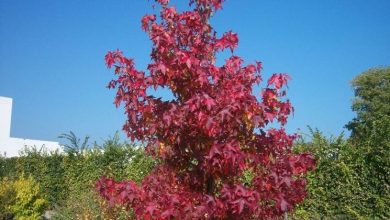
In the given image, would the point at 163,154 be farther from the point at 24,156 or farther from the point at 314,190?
the point at 24,156

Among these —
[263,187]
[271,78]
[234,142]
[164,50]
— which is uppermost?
[164,50]

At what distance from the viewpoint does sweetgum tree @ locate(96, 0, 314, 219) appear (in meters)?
4.12

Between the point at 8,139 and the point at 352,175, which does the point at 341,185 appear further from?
the point at 8,139

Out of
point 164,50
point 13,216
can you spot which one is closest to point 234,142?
point 164,50

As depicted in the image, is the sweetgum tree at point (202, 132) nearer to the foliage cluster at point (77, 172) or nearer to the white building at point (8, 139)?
the foliage cluster at point (77, 172)

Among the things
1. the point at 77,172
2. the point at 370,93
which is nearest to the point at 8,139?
the point at 77,172

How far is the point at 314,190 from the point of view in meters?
10.1

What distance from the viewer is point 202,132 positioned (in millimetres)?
4316

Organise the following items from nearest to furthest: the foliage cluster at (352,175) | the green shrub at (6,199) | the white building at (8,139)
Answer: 1. the foliage cluster at (352,175)
2. the green shrub at (6,199)
3. the white building at (8,139)

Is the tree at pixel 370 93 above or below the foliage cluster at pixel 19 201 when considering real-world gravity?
above

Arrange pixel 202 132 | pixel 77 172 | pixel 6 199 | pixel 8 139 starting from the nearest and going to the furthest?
pixel 202 132
pixel 6 199
pixel 77 172
pixel 8 139

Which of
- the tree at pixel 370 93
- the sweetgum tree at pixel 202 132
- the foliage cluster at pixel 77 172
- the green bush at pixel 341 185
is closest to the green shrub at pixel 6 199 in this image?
the foliage cluster at pixel 77 172

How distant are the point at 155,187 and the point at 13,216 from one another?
10184mm

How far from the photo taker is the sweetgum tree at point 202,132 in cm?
412
